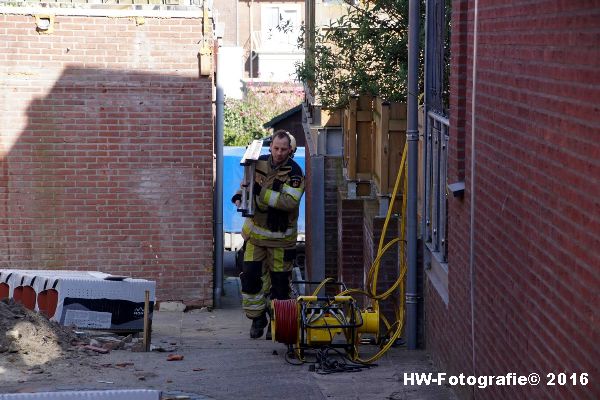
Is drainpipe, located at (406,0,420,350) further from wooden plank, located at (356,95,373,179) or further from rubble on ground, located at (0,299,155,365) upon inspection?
wooden plank, located at (356,95,373,179)

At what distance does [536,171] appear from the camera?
4.41m

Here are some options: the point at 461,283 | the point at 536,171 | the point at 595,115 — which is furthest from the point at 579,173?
the point at 461,283

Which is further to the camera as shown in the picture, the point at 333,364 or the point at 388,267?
the point at 388,267

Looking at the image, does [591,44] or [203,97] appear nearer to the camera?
[591,44]

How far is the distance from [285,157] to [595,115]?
20.5 feet

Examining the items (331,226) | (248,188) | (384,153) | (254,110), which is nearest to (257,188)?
(248,188)

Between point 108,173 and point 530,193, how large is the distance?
9.01 meters

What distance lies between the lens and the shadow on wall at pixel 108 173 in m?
12.7

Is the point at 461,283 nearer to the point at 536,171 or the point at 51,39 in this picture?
the point at 536,171

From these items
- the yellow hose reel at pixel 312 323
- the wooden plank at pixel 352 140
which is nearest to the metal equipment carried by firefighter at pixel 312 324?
the yellow hose reel at pixel 312 323

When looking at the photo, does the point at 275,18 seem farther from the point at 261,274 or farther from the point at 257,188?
the point at 257,188

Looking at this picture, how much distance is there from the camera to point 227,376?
7621 millimetres

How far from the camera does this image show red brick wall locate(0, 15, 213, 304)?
41.6ft

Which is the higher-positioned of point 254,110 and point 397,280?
point 254,110
